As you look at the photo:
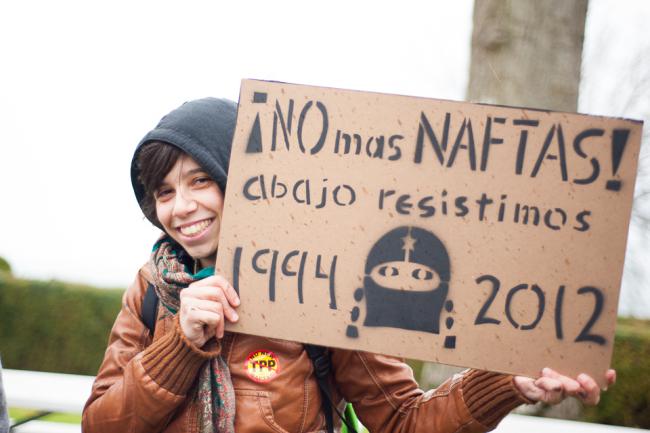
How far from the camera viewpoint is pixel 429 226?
1.68 m

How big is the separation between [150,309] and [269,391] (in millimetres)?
433

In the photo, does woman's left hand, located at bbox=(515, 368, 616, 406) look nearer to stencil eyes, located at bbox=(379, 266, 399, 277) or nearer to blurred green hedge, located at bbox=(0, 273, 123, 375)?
stencil eyes, located at bbox=(379, 266, 399, 277)

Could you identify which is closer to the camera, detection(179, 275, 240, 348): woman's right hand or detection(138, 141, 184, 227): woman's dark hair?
detection(179, 275, 240, 348): woman's right hand

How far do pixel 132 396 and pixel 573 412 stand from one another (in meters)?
4.19

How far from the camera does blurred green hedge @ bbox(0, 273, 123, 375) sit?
7.47m

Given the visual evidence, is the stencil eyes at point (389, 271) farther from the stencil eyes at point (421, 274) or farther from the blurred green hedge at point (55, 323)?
the blurred green hedge at point (55, 323)

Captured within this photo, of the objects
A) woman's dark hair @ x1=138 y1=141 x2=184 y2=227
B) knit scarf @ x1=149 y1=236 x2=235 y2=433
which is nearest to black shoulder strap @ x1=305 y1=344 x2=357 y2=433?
knit scarf @ x1=149 y1=236 x2=235 y2=433

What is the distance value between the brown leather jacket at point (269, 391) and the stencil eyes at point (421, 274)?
0.35 metres

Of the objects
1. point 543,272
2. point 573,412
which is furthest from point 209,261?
point 573,412

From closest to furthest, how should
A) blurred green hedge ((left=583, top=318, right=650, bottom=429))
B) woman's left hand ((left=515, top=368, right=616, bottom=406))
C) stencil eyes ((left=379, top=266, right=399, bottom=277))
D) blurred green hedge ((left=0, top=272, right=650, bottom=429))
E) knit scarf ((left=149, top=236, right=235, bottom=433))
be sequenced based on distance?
woman's left hand ((left=515, top=368, right=616, bottom=406))
stencil eyes ((left=379, top=266, right=399, bottom=277))
knit scarf ((left=149, top=236, right=235, bottom=433))
blurred green hedge ((left=583, top=318, right=650, bottom=429))
blurred green hedge ((left=0, top=272, right=650, bottom=429))

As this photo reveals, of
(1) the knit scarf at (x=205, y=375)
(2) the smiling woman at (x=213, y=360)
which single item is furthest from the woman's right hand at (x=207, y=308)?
(1) the knit scarf at (x=205, y=375)

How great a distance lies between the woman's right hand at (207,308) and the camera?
166cm

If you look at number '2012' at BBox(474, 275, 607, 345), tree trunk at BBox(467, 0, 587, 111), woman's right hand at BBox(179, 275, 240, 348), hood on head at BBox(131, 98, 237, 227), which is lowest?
woman's right hand at BBox(179, 275, 240, 348)

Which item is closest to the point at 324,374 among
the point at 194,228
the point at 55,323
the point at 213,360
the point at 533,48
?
the point at 213,360
